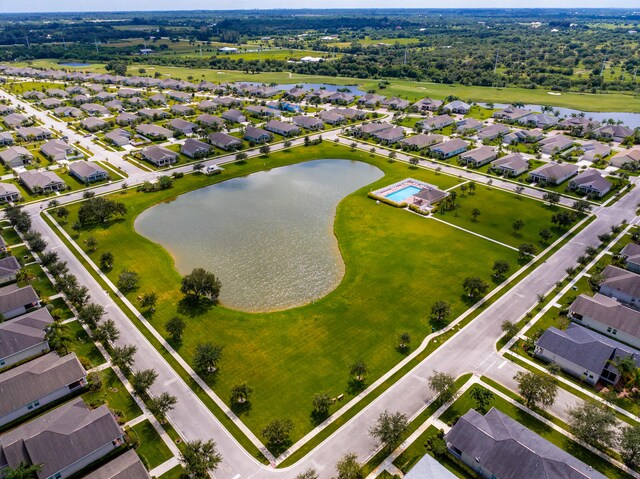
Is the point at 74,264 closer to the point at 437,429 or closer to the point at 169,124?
the point at 437,429

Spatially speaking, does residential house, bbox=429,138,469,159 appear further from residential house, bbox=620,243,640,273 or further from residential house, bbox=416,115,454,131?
residential house, bbox=620,243,640,273

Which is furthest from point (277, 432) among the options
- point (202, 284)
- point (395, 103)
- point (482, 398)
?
point (395, 103)

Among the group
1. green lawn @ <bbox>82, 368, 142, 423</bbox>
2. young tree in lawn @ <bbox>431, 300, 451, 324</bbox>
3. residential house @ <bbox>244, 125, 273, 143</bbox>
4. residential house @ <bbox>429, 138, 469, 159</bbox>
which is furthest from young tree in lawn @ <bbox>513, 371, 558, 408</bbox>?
residential house @ <bbox>244, 125, 273, 143</bbox>

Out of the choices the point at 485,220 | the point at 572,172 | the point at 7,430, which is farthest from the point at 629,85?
the point at 7,430

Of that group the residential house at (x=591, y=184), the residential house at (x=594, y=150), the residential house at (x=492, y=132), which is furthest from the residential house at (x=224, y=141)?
the residential house at (x=594, y=150)

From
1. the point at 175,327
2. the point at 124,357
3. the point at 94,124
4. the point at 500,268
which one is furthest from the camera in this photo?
the point at 94,124

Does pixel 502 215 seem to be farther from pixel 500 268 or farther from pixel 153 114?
pixel 153 114
